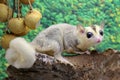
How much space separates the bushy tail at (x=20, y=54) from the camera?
4.08 feet

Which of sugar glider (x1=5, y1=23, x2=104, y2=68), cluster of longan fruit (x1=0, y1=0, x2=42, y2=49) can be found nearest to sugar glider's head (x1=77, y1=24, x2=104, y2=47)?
sugar glider (x1=5, y1=23, x2=104, y2=68)

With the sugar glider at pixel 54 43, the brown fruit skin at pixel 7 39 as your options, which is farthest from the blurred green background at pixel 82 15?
the brown fruit skin at pixel 7 39

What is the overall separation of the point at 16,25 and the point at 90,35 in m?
0.44

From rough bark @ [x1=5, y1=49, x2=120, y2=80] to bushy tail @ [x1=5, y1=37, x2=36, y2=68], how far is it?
33 mm

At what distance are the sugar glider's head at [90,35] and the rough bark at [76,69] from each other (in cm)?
12

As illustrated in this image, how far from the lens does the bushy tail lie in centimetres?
124

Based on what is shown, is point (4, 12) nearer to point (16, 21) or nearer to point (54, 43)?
point (16, 21)

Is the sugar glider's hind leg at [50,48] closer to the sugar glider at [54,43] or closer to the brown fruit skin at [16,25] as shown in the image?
the sugar glider at [54,43]

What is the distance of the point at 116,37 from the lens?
216 cm

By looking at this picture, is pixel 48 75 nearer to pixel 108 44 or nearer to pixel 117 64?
pixel 117 64

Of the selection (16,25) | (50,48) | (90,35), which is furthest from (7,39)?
(90,35)

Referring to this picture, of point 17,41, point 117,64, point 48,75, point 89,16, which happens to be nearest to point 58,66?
point 48,75

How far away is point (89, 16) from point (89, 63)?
2.49 ft

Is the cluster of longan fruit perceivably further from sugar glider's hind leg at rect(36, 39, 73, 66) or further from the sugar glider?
sugar glider's hind leg at rect(36, 39, 73, 66)
